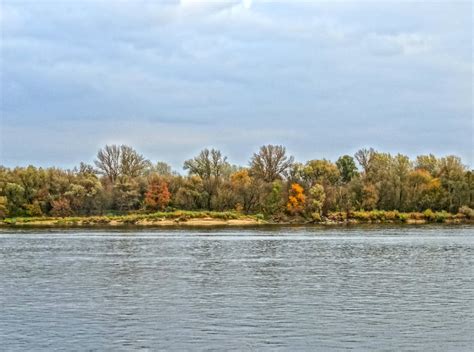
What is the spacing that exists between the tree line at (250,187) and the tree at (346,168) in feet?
0.73

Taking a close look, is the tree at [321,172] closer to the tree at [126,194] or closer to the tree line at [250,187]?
the tree line at [250,187]

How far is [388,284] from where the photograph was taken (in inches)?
1596

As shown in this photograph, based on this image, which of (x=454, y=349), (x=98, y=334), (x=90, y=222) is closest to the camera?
(x=454, y=349)

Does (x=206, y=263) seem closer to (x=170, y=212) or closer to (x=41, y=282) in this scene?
(x=41, y=282)

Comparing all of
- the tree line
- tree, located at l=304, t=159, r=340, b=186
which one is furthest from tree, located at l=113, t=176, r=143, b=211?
tree, located at l=304, t=159, r=340, b=186

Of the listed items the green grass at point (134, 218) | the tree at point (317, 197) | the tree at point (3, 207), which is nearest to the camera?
the tree at point (317, 197)

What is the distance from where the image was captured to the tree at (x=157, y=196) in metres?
148

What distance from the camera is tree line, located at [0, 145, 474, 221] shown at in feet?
466

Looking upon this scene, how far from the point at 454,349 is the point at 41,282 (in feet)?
84.7

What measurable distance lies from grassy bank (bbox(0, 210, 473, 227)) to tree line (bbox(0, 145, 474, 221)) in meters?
1.64

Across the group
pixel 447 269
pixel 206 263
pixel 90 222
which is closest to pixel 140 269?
pixel 206 263

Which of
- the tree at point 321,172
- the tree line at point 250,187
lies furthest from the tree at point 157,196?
the tree at point 321,172

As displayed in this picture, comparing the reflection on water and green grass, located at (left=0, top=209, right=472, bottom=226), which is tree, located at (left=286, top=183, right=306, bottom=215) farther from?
the reflection on water

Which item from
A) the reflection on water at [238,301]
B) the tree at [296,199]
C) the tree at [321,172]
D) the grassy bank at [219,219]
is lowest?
the reflection on water at [238,301]
